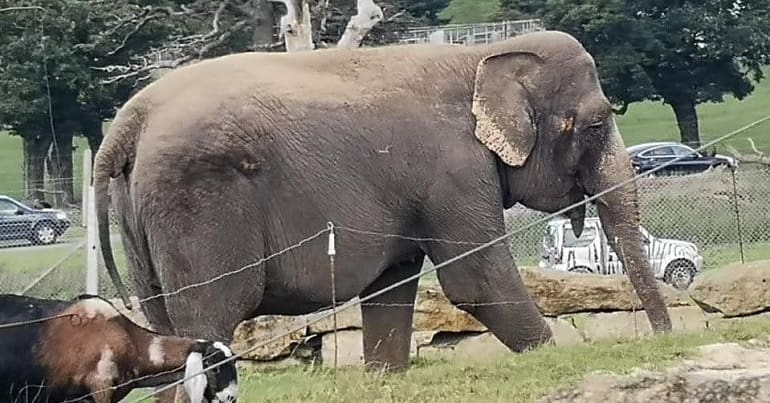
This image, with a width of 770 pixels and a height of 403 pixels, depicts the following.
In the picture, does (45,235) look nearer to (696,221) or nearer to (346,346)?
(346,346)

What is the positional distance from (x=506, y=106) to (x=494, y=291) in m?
1.44

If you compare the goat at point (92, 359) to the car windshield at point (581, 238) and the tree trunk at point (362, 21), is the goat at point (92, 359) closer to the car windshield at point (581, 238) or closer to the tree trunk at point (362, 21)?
the tree trunk at point (362, 21)

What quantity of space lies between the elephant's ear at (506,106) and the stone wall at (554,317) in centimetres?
311

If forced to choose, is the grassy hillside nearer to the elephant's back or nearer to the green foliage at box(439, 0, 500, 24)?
the green foliage at box(439, 0, 500, 24)

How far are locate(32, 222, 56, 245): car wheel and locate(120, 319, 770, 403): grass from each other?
12647mm

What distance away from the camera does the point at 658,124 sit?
75125 mm

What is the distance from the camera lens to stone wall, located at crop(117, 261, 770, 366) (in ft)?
46.0

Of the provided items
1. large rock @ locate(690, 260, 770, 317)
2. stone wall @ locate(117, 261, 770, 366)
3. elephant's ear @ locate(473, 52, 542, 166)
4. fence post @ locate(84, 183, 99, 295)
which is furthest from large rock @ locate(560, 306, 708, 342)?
fence post @ locate(84, 183, 99, 295)

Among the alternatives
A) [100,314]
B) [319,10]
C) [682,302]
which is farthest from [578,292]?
[319,10]

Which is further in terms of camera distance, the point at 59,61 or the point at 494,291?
the point at 59,61

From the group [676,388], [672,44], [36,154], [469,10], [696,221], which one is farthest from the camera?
[469,10]

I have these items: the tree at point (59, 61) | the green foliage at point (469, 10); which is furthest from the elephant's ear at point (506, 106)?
the green foliage at point (469, 10)

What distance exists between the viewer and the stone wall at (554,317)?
46.0 feet

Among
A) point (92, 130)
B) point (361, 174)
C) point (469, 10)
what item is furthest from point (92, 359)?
point (469, 10)
